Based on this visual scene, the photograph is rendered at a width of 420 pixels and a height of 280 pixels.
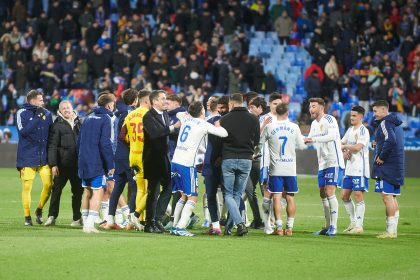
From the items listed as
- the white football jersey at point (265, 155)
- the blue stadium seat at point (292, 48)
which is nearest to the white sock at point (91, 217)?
the white football jersey at point (265, 155)

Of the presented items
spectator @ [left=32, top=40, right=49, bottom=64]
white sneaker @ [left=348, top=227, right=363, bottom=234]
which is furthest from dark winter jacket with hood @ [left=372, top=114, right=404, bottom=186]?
spectator @ [left=32, top=40, right=49, bottom=64]

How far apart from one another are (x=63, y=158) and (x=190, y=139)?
2709 mm

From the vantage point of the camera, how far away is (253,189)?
55.4 feet

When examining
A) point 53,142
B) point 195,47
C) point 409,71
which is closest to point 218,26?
point 195,47

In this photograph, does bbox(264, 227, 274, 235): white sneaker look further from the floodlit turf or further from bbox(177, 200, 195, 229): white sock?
bbox(177, 200, 195, 229): white sock

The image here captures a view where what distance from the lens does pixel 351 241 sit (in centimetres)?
1471

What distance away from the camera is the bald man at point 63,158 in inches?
650

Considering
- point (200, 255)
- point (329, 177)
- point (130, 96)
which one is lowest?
point (200, 255)

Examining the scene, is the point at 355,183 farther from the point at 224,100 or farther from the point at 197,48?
the point at 197,48

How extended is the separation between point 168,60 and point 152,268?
80.9 ft

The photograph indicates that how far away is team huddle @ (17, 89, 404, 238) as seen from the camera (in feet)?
49.3

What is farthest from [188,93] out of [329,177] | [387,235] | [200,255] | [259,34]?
[200,255]

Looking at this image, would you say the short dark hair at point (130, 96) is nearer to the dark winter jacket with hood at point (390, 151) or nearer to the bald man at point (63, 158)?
the bald man at point (63, 158)

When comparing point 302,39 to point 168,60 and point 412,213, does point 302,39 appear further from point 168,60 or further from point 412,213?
point 412,213
